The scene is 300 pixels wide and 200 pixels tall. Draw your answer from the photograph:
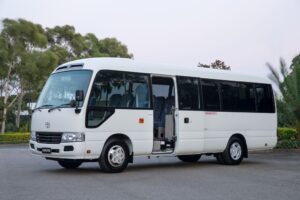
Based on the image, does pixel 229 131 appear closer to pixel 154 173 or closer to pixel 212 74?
pixel 212 74

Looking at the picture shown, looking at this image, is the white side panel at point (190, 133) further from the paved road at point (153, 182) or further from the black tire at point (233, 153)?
the black tire at point (233, 153)

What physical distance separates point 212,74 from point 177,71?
1.53 meters

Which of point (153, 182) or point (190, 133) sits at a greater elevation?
point (190, 133)

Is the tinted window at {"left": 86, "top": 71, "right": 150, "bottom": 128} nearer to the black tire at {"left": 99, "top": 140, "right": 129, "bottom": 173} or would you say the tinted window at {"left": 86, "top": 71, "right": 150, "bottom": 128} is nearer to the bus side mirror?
the bus side mirror

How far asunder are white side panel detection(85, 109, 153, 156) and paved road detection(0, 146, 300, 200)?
2.19 feet

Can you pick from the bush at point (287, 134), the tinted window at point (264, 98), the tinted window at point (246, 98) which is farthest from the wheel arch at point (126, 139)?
the bush at point (287, 134)

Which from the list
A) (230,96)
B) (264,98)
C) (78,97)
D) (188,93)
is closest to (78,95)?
(78,97)

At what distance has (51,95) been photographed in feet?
45.0

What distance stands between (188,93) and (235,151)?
264cm

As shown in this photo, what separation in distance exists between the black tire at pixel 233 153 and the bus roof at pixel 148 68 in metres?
1.95

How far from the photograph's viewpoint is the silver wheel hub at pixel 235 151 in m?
16.5

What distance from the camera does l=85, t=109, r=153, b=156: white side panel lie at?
12938 millimetres

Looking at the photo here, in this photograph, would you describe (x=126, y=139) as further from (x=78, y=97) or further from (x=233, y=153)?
→ (x=233, y=153)

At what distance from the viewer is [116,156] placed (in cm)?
1332
